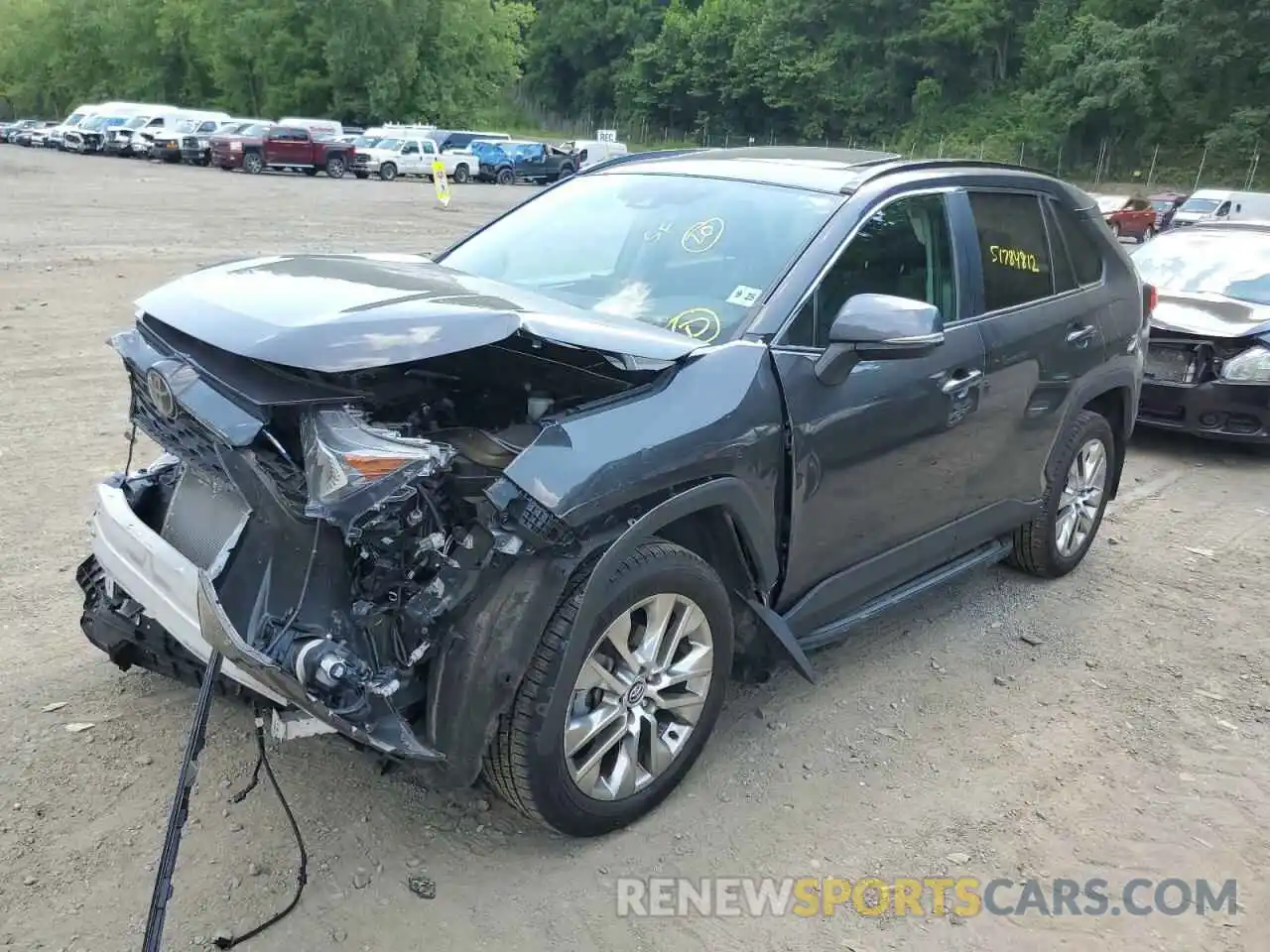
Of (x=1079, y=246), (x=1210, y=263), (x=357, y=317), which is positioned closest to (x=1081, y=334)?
(x=1079, y=246)

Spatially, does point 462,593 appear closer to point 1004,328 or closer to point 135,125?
point 1004,328

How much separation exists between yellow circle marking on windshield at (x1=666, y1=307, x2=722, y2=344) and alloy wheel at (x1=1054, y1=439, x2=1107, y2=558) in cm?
237

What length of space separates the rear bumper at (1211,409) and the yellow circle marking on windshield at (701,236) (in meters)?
5.11

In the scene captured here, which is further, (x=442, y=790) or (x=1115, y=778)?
(x=1115, y=778)

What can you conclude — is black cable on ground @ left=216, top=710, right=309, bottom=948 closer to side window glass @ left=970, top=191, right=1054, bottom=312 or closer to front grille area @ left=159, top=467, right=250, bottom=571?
front grille area @ left=159, top=467, right=250, bottom=571

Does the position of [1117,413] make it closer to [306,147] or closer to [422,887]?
[422,887]

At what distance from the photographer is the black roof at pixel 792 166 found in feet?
13.0

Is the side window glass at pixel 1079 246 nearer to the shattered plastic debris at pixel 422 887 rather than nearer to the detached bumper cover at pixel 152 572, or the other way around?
the shattered plastic debris at pixel 422 887

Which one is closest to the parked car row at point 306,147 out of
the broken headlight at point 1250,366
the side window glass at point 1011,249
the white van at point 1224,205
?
the white van at point 1224,205

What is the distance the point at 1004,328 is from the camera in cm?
432

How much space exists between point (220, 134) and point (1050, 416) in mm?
38706

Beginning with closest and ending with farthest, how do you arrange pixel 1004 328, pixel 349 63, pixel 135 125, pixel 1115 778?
pixel 1115 778 < pixel 1004 328 < pixel 135 125 < pixel 349 63

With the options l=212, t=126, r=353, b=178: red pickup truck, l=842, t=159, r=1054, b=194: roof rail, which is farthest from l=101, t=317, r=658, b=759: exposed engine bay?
l=212, t=126, r=353, b=178: red pickup truck

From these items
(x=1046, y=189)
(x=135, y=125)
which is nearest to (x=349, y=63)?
(x=135, y=125)
